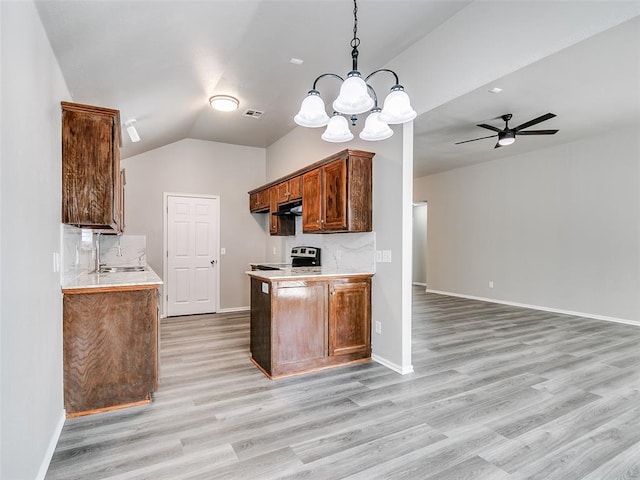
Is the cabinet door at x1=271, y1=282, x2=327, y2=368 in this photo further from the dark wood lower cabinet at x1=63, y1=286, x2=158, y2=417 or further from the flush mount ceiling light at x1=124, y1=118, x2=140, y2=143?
the flush mount ceiling light at x1=124, y1=118, x2=140, y2=143

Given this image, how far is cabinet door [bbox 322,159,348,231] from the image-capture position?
3.57m

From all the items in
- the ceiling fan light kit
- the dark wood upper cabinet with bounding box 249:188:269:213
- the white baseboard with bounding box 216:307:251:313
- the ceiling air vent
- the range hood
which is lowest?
the white baseboard with bounding box 216:307:251:313

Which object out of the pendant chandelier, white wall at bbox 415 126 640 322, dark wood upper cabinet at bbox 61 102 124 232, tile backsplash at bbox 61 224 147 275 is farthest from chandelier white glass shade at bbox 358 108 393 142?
white wall at bbox 415 126 640 322

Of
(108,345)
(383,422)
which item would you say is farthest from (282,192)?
(383,422)

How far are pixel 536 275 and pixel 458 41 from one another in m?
5.13

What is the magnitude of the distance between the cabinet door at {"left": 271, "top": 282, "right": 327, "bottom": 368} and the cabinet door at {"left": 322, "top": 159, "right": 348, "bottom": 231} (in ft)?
2.31

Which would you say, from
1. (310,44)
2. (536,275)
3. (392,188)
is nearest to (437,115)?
(392,188)

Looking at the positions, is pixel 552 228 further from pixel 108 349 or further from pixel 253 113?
pixel 108 349

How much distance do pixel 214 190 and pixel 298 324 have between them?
3751 mm

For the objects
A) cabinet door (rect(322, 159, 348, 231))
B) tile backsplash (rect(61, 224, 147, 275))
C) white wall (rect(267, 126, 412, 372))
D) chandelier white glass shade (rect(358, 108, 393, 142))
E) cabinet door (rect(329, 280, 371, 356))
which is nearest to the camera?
chandelier white glass shade (rect(358, 108, 393, 142))

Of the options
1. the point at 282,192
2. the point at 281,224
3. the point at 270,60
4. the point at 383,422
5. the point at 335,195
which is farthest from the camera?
the point at 281,224

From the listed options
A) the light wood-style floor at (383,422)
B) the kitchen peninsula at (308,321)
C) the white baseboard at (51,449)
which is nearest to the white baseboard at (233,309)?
the light wood-style floor at (383,422)

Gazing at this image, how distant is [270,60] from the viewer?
3.26 meters

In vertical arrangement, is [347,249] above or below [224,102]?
below
